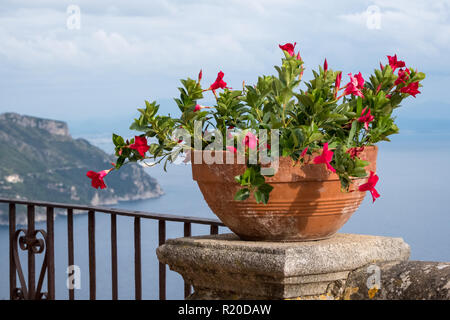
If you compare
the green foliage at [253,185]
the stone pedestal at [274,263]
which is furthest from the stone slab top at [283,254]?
the green foliage at [253,185]

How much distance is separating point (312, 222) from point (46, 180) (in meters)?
34.6

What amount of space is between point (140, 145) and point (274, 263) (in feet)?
1.92

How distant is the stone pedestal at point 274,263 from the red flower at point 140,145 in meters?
0.36

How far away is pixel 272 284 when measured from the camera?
64.4 inches


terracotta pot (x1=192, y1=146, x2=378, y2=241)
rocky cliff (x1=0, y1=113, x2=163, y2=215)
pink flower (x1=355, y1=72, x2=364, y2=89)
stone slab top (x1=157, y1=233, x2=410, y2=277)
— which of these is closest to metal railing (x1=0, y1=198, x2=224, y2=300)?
stone slab top (x1=157, y1=233, x2=410, y2=277)

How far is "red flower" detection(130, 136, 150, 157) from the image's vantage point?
1.77m

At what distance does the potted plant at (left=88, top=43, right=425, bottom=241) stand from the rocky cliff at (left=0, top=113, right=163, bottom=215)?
86.2 ft

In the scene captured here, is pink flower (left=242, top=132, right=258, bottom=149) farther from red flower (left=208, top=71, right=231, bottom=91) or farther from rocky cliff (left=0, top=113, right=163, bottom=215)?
rocky cliff (left=0, top=113, right=163, bottom=215)

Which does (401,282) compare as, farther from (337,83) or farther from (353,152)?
(337,83)

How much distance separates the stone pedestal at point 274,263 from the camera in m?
1.59

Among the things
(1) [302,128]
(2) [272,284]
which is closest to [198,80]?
(1) [302,128]
